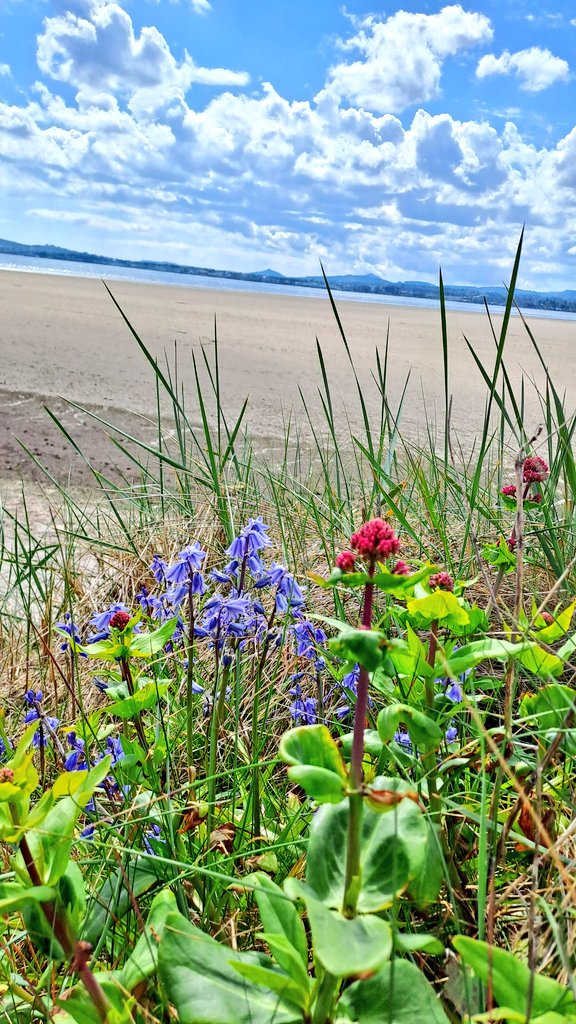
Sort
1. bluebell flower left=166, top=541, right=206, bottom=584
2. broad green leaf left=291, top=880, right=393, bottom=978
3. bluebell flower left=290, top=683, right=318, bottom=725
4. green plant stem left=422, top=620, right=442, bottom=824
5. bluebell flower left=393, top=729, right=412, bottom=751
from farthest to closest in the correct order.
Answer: bluebell flower left=290, top=683, right=318, bottom=725, bluebell flower left=393, top=729, right=412, bottom=751, bluebell flower left=166, top=541, right=206, bottom=584, green plant stem left=422, top=620, right=442, bottom=824, broad green leaf left=291, top=880, right=393, bottom=978

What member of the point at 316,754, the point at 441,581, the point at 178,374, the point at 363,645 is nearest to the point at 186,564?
the point at 441,581

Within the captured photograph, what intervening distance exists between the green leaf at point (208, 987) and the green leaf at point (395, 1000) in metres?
0.07

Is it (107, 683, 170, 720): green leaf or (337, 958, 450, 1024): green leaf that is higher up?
(107, 683, 170, 720): green leaf

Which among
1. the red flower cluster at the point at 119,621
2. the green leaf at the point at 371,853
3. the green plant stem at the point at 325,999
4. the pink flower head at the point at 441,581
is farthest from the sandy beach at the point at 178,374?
the green plant stem at the point at 325,999

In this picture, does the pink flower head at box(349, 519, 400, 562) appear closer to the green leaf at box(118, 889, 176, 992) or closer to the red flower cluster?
the green leaf at box(118, 889, 176, 992)

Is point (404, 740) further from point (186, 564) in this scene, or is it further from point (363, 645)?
point (363, 645)

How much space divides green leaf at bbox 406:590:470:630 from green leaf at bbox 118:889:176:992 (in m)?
0.51

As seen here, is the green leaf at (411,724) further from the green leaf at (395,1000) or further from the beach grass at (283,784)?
the green leaf at (395,1000)

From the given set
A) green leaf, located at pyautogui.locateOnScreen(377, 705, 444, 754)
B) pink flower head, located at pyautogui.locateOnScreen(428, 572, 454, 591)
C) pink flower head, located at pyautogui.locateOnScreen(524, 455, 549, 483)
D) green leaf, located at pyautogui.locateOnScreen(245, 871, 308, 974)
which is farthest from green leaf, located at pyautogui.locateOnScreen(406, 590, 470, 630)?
pink flower head, located at pyautogui.locateOnScreen(524, 455, 549, 483)

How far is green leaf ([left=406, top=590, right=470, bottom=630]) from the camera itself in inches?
41.0

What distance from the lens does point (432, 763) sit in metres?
1.14

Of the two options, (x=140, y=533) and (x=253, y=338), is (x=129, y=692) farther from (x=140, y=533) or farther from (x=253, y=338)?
(x=253, y=338)

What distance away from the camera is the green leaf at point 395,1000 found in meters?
0.78

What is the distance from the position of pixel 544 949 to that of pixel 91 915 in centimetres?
62
